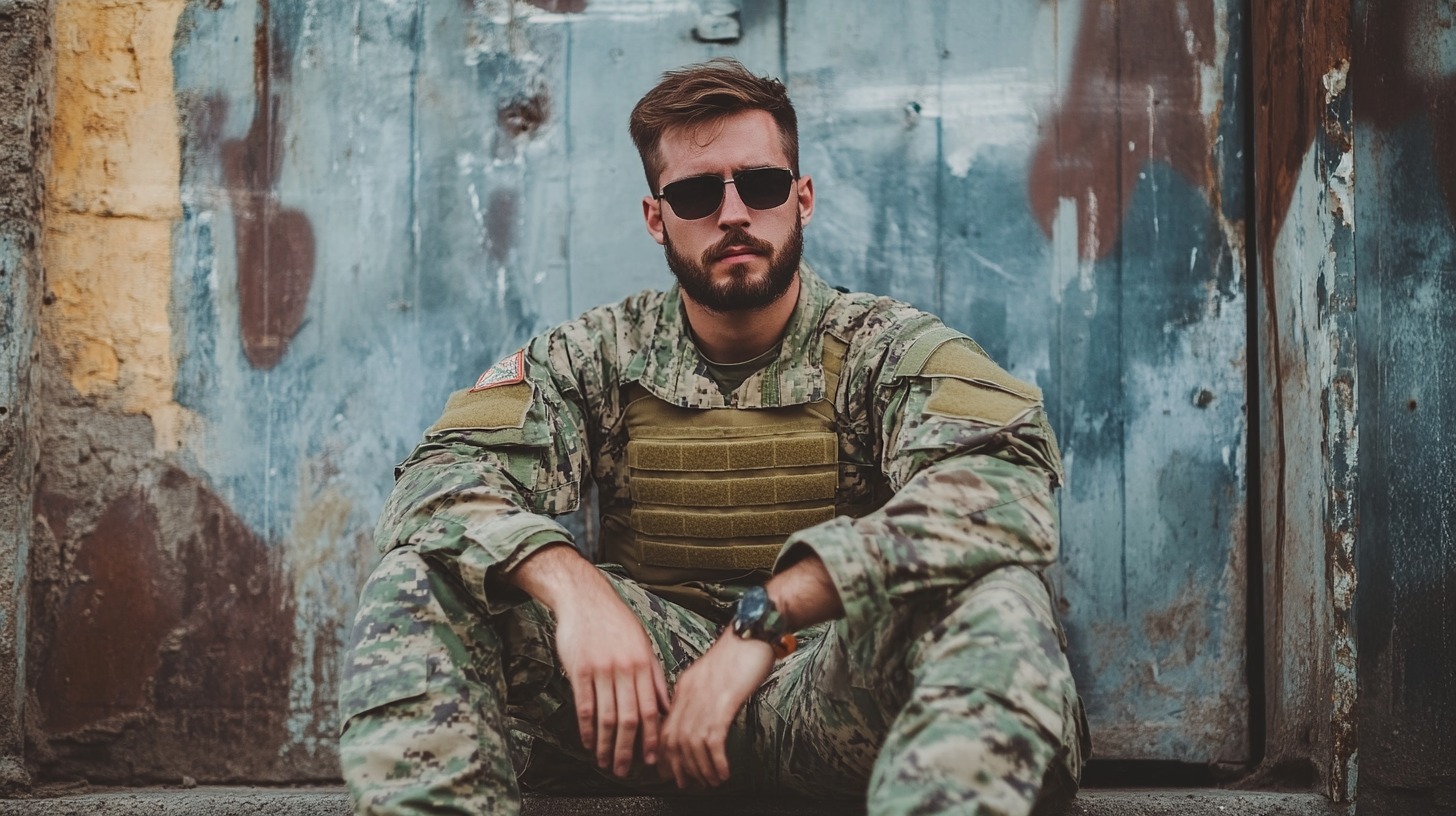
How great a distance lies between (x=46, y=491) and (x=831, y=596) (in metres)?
1.87

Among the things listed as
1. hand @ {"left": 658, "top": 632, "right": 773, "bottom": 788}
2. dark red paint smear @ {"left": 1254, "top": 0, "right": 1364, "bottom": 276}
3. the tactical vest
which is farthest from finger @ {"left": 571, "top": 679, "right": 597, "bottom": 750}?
dark red paint smear @ {"left": 1254, "top": 0, "right": 1364, "bottom": 276}

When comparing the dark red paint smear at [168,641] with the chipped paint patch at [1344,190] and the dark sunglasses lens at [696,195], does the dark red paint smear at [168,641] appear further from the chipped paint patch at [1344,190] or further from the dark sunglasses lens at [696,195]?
the chipped paint patch at [1344,190]

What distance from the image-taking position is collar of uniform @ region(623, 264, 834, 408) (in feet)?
6.56

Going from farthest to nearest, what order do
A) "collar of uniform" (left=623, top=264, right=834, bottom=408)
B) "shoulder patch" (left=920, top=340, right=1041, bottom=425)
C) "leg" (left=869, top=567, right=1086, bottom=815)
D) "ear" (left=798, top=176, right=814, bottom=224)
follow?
1. "ear" (left=798, top=176, right=814, bottom=224)
2. "collar of uniform" (left=623, top=264, right=834, bottom=408)
3. "shoulder patch" (left=920, top=340, right=1041, bottom=425)
4. "leg" (left=869, top=567, right=1086, bottom=815)

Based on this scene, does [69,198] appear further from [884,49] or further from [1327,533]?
[1327,533]

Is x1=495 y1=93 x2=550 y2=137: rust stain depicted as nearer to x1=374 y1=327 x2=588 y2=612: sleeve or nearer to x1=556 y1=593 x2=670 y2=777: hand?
x1=374 y1=327 x2=588 y2=612: sleeve

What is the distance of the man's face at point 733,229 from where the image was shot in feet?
6.43

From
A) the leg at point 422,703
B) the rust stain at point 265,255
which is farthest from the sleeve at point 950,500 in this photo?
the rust stain at point 265,255

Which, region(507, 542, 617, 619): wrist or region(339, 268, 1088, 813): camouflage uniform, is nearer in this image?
region(339, 268, 1088, 813): camouflage uniform

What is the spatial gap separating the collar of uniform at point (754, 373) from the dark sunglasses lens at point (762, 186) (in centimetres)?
21

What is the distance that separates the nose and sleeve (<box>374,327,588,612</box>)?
0.40 meters

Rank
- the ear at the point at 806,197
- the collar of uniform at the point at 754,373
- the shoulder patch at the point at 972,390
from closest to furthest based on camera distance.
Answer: the shoulder patch at the point at 972,390, the collar of uniform at the point at 754,373, the ear at the point at 806,197

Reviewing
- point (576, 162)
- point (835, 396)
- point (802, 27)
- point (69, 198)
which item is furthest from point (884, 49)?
point (69, 198)

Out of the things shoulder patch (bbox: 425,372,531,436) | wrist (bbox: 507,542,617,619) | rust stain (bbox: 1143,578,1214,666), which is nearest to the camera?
wrist (bbox: 507,542,617,619)
